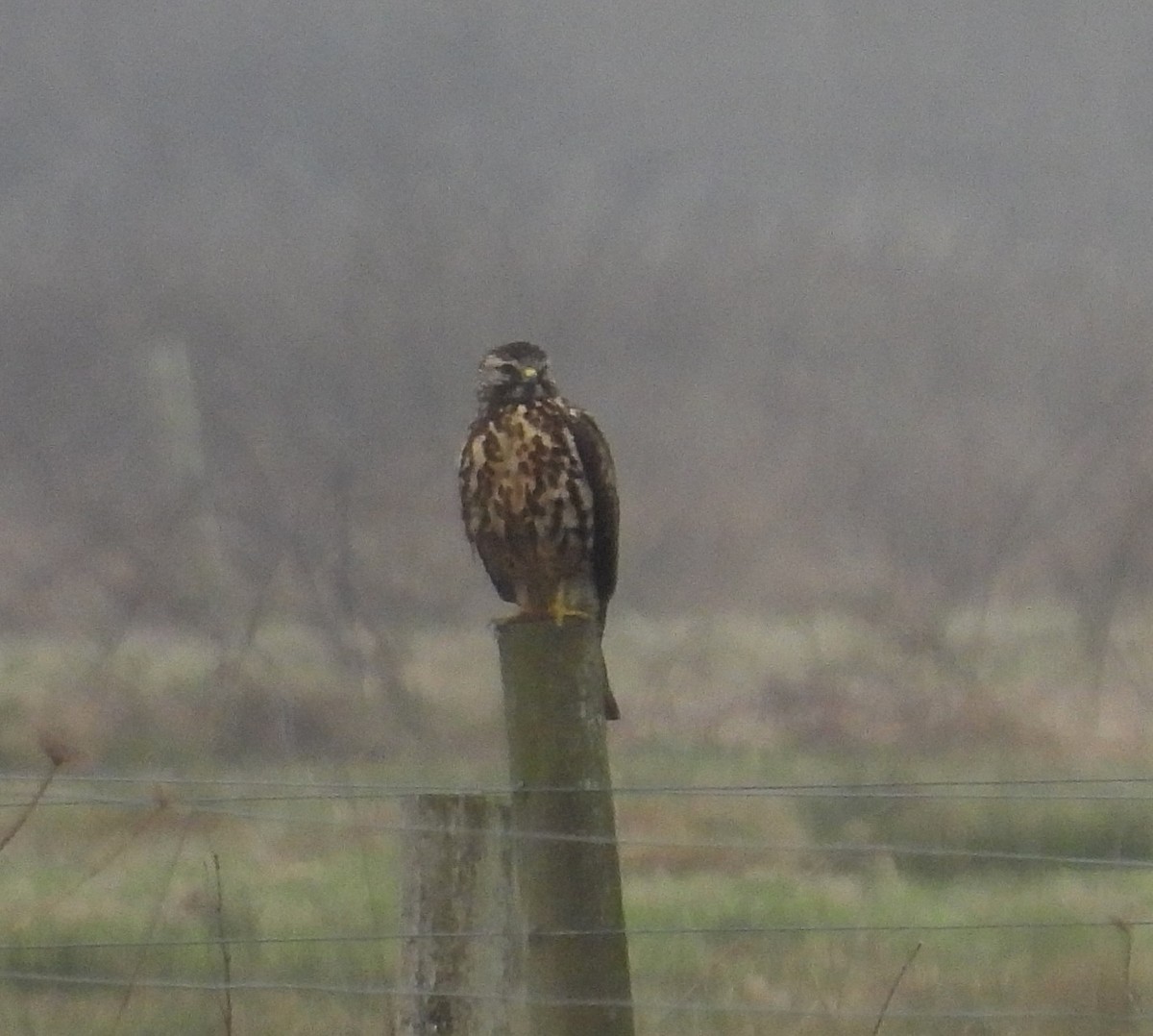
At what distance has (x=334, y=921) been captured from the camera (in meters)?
4.46

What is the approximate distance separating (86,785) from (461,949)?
224 centimetres

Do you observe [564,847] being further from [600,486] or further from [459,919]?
[600,486]

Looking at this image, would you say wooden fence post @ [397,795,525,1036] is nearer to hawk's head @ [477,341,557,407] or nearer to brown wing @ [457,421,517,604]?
brown wing @ [457,421,517,604]

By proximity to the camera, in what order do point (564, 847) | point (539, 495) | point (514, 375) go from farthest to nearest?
point (514, 375) < point (539, 495) < point (564, 847)

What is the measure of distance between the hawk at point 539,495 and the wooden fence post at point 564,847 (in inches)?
64.2

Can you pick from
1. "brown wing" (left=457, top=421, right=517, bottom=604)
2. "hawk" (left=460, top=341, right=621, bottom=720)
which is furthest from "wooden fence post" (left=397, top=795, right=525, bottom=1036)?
"brown wing" (left=457, top=421, right=517, bottom=604)

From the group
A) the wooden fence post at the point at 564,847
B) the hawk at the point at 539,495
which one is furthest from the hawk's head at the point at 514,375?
the wooden fence post at the point at 564,847

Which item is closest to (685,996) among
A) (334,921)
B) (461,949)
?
(334,921)

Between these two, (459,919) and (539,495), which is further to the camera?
(539,495)

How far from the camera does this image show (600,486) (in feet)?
14.4

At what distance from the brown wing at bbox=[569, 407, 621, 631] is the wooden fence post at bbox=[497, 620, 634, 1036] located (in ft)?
5.66

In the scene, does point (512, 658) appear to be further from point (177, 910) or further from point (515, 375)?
point (177, 910)

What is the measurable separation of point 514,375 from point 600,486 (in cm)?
32

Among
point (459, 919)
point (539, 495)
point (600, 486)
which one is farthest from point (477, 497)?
point (459, 919)
